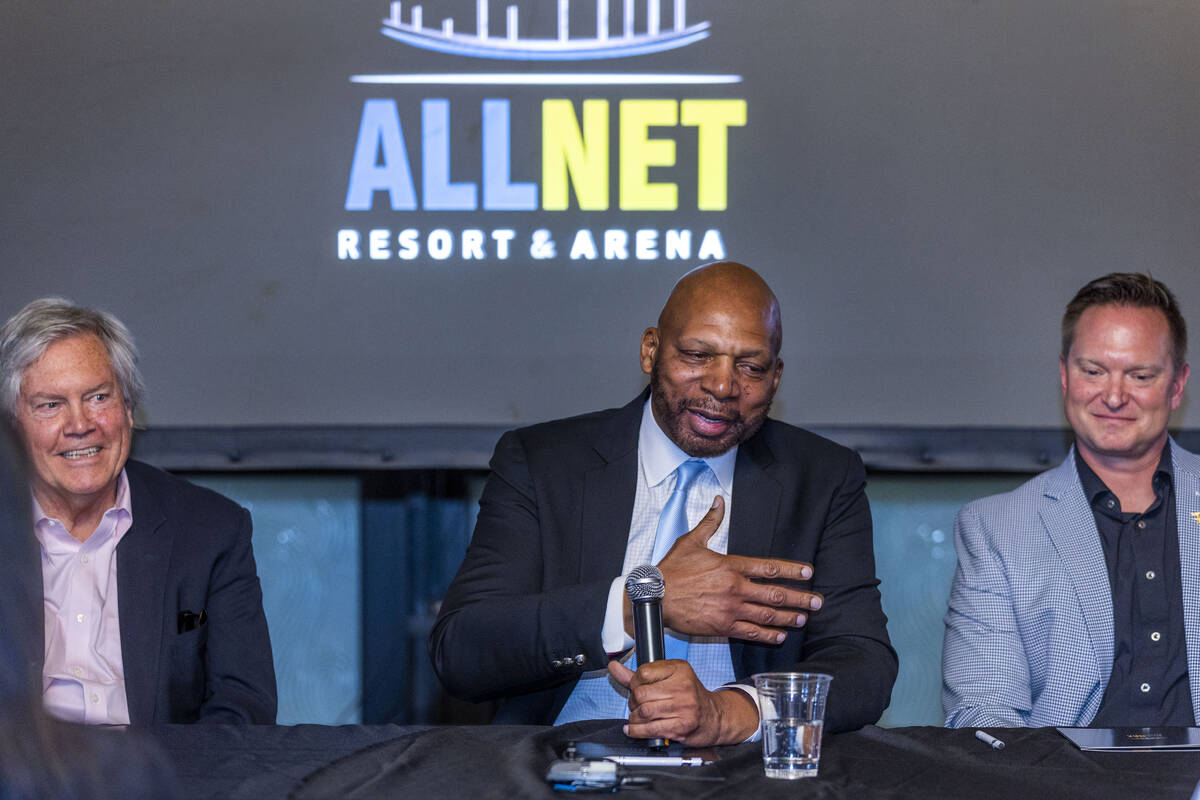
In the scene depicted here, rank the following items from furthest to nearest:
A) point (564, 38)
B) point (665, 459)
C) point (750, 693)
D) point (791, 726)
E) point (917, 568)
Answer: point (917, 568) → point (564, 38) → point (665, 459) → point (750, 693) → point (791, 726)

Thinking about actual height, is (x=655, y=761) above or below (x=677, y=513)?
below

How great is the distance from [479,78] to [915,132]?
1.17 m

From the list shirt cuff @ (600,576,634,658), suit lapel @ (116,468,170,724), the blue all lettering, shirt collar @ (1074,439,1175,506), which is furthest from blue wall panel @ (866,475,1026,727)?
suit lapel @ (116,468,170,724)

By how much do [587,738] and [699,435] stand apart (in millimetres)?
829

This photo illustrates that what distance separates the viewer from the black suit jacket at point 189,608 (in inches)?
89.3

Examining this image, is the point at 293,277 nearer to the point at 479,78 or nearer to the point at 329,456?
the point at 329,456

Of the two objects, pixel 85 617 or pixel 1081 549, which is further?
pixel 1081 549

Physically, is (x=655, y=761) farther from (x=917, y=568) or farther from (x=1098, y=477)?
(x=917, y=568)

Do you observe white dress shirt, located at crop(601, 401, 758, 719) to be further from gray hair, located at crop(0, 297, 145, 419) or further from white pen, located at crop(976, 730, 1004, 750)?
gray hair, located at crop(0, 297, 145, 419)

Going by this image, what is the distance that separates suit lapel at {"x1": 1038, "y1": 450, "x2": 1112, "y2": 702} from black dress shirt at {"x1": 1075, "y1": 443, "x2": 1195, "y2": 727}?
3cm

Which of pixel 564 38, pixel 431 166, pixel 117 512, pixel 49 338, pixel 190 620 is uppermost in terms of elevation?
pixel 564 38

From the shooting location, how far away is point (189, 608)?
2.34 meters

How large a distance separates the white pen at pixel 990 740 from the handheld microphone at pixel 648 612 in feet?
1.42

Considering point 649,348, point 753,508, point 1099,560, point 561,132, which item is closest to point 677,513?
point 753,508
